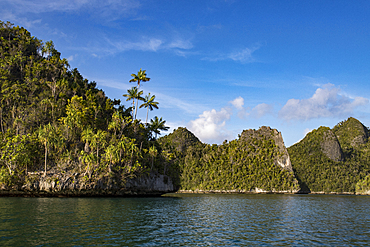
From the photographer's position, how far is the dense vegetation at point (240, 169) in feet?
527

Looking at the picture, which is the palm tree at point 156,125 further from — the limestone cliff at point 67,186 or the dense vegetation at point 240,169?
the dense vegetation at point 240,169

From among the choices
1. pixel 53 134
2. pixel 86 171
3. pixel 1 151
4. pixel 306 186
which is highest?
pixel 53 134

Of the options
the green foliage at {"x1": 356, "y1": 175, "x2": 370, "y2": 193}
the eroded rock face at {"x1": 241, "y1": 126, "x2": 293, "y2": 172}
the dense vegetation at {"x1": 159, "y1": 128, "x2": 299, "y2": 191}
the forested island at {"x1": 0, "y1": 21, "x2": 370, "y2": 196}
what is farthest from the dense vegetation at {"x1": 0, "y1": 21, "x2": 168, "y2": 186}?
the green foliage at {"x1": 356, "y1": 175, "x2": 370, "y2": 193}

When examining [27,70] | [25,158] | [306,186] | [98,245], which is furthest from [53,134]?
[306,186]

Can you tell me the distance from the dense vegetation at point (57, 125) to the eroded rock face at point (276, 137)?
4130 inches

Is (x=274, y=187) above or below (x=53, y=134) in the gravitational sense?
below

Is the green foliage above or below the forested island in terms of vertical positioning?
below

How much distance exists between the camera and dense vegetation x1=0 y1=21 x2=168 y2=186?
61.9m

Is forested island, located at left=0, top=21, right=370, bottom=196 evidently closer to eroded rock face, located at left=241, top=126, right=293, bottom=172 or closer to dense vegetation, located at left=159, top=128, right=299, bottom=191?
dense vegetation, located at left=159, top=128, right=299, bottom=191

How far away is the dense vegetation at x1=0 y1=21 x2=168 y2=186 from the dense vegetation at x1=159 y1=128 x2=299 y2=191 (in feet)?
255

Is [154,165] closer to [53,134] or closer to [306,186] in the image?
[53,134]

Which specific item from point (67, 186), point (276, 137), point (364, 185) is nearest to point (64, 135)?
point (67, 186)

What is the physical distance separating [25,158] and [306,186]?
192570 mm

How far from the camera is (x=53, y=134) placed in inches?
2505
